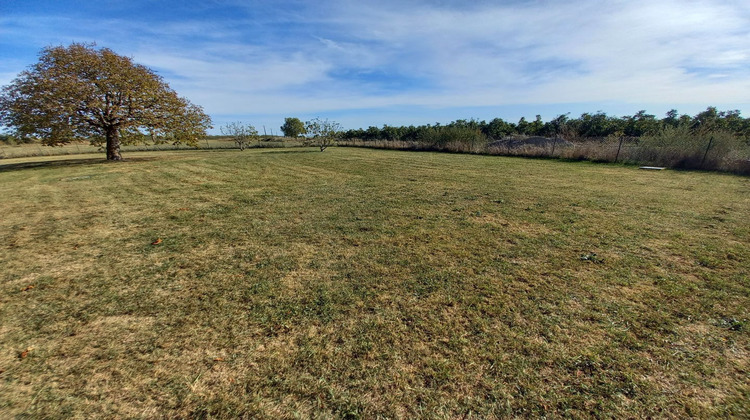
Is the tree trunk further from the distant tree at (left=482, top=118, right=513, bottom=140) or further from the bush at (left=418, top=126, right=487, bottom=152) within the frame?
the distant tree at (left=482, top=118, right=513, bottom=140)

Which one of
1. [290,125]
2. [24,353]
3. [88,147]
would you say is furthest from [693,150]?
[290,125]

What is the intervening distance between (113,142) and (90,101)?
2.77m

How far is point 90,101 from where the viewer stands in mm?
13586

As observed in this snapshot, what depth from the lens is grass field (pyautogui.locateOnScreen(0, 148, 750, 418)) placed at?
181 centimetres

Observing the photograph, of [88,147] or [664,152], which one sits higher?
[88,147]

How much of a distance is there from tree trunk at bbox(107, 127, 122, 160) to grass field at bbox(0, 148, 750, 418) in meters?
12.5

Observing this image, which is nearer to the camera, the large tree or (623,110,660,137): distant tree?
the large tree

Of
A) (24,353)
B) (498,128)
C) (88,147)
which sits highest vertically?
(498,128)

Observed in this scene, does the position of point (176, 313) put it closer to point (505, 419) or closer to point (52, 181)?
point (505, 419)

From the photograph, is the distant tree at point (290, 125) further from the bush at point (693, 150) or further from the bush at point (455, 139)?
the bush at point (693, 150)

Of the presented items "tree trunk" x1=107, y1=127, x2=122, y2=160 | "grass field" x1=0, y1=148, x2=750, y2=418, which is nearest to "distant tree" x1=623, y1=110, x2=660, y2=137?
"grass field" x1=0, y1=148, x2=750, y2=418

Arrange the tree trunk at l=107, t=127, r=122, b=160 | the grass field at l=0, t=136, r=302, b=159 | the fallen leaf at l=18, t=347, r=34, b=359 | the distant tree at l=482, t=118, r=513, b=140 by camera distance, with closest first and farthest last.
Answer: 1. the fallen leaf at l=18, t=347, r=34, b=359
2. the tree trunk at l=107, t=127, r=122, b=160
3. the grass field at l=0, t=136, r=302, b=159
4. the distant tree at l=482, t=118, r=513, b=140

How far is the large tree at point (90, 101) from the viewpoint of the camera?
12.8 metres

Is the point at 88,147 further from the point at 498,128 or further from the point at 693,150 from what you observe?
the point at 693,150
